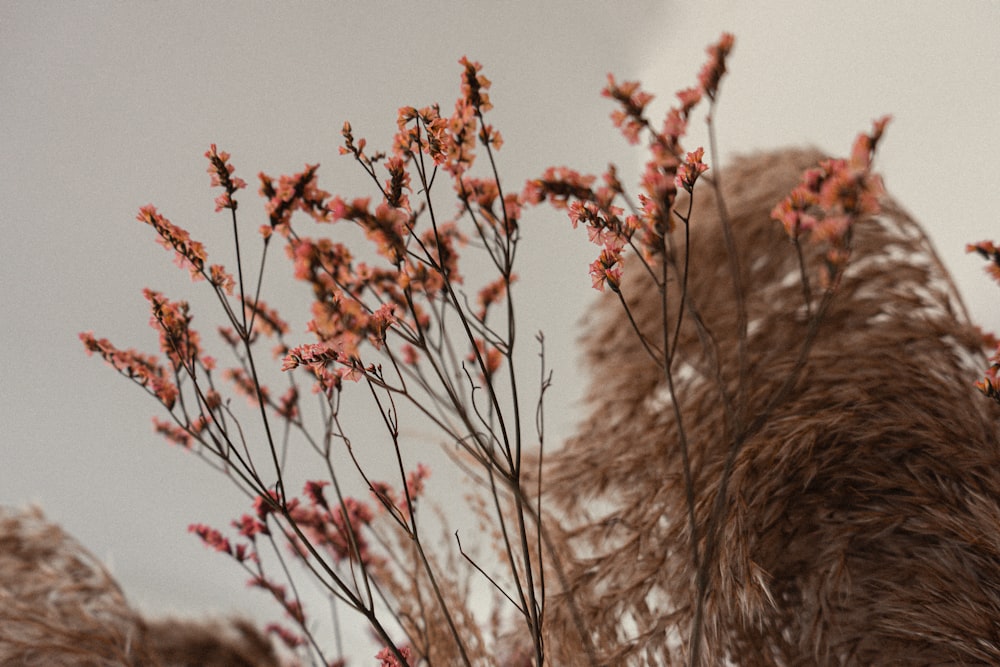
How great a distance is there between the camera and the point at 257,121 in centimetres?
153

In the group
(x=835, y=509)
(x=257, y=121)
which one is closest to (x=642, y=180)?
(x=835, y=509)

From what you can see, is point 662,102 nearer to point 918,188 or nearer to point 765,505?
point 918,188

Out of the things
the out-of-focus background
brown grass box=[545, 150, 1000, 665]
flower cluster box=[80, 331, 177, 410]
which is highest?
the out-of-focus background

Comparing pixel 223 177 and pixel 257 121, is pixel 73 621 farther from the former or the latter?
pixel 257 121

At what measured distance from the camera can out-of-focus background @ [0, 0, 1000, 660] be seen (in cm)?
134

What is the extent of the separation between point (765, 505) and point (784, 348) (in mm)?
332

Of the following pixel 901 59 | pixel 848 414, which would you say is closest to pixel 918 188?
pixel 901 59

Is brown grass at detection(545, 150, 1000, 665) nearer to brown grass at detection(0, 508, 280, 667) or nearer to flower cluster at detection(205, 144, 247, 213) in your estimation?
flower cluster at detection(205, 144, 247, 213)

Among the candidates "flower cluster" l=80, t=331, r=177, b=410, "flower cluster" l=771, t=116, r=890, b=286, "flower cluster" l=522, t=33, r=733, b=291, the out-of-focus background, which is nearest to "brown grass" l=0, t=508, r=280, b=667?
the out-of-focus background

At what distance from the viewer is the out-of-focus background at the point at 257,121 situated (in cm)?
134

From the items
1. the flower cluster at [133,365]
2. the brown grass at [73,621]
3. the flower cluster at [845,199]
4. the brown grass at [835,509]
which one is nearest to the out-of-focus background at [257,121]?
the brown grass at [73,621]

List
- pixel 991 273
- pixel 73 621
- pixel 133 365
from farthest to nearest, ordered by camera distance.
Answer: pixel 73 621 < pixel 133 365 < pixel 991 273

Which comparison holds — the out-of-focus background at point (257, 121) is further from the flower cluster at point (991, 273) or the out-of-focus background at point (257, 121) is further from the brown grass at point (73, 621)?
the flower cluster at point (991, 273)

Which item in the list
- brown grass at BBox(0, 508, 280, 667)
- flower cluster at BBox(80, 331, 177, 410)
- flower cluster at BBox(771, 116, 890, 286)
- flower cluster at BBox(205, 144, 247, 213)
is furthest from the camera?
brown grass at BBox(0, 508, 280, 667)
